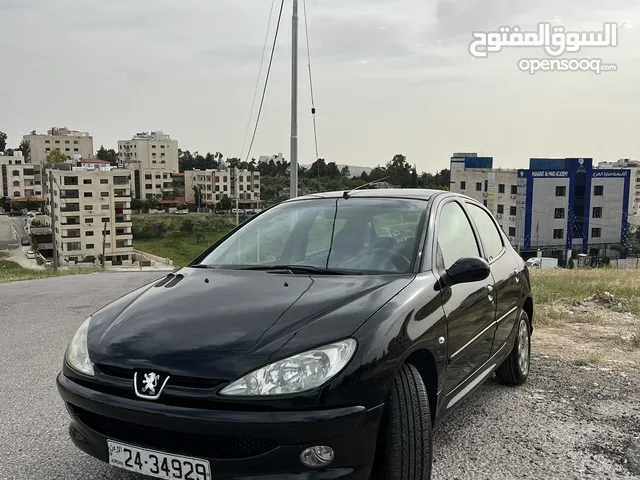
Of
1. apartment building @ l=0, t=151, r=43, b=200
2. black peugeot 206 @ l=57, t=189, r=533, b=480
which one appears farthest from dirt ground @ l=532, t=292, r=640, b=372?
apartment building @ l=0, t=151, r=43, b=200

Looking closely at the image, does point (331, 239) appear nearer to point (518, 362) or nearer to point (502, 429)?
point (502, 429)

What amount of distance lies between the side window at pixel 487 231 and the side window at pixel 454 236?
208mm

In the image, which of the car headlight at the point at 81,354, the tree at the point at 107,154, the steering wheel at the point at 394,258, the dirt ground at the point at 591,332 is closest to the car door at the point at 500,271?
the steering wheel at the point at 394,258

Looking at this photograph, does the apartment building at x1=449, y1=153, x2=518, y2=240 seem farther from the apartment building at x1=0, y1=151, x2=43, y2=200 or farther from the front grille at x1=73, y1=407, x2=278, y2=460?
the apartment building at x1=0, y1=151, x2=43, y2=200

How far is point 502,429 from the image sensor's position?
13.0 ft

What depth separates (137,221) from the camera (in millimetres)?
81250

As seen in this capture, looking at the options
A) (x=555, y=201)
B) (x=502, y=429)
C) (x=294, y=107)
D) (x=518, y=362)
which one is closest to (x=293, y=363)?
(x=502, y=429)

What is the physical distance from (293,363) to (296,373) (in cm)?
4

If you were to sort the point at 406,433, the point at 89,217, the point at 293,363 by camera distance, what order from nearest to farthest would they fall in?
the point at 293,363 → the point at 406,433 → the point at 89,217

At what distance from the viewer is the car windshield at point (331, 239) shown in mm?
3588

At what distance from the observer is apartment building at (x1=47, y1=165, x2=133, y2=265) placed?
68.3 m

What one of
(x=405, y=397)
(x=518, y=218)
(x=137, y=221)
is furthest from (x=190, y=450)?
(x=137, y=221)

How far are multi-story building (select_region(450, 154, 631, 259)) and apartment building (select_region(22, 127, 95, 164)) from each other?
88330mm

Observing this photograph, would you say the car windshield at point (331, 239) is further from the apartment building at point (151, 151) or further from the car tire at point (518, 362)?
the apartment building at point (151, 151)
